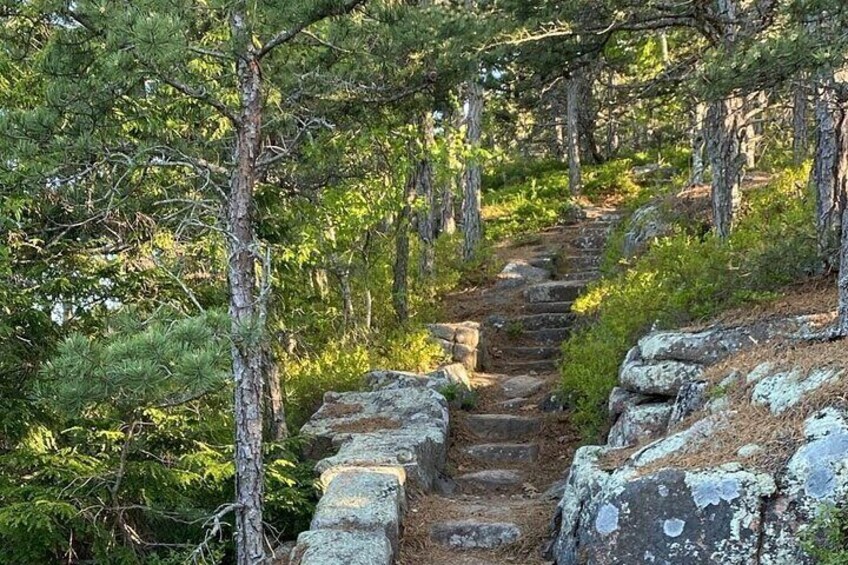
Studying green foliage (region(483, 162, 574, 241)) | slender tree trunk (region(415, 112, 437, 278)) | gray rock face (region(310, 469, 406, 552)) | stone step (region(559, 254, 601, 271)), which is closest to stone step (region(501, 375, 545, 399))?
slender tree trunk (region(415, 112, 437, 278))

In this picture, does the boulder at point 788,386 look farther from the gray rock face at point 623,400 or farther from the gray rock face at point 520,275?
the gray rock face at point 520,275

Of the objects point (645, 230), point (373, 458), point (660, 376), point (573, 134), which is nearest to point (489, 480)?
point (373, 458)

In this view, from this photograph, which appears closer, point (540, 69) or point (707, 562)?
point (707, 562)

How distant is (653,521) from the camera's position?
341 cm

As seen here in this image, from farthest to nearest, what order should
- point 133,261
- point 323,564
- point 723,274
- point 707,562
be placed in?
point 723,274, point 133,261, point 323,564, point 707,562

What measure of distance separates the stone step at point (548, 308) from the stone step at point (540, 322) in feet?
1.13

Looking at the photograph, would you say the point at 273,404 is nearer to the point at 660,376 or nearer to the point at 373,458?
the point at 373,458

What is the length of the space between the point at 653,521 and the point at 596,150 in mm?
19984

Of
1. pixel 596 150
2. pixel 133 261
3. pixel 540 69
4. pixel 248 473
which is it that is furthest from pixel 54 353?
pixel 596 150

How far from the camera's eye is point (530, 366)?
9.82m

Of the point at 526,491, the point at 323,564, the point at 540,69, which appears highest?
the point at 540,69

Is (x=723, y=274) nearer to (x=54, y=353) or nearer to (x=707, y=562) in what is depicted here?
(x=707, y=562)

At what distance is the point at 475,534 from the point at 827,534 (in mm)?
2691

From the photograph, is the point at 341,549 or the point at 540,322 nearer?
the point at 341,549
